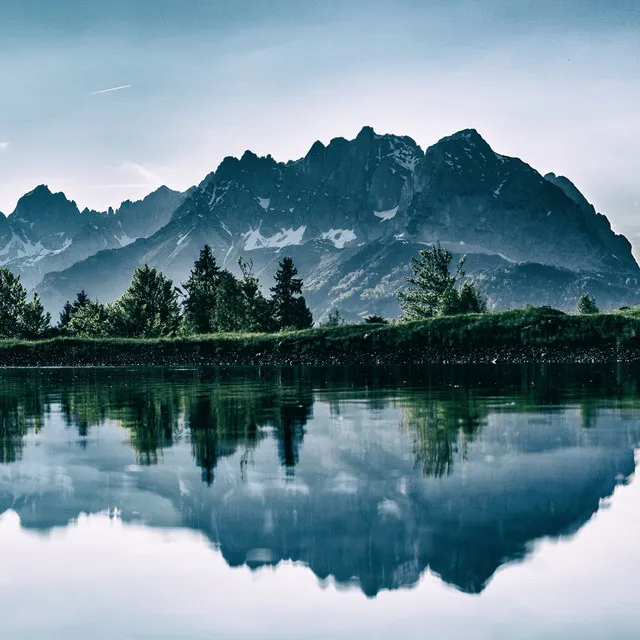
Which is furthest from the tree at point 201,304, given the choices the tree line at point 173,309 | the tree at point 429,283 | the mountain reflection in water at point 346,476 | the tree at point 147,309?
the mountain reflection in water at point 346,476

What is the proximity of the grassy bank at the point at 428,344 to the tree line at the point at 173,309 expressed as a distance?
17966 millimetres

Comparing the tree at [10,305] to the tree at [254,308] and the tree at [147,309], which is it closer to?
the tree at [147,309]

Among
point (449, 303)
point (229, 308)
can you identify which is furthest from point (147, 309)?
point (449, 303)

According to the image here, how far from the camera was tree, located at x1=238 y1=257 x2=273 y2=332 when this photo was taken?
127 m

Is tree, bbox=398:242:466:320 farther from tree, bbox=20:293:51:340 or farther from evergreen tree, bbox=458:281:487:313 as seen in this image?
tree, bbox=20:293:51:340

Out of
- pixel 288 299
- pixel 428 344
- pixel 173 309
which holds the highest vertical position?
pixel 288 299

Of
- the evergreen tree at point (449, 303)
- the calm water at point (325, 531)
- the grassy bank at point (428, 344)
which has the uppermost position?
the evergreen tree at point (449, 303)

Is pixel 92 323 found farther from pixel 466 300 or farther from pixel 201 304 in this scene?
pixel 466 300

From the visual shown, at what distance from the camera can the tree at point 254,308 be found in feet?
417

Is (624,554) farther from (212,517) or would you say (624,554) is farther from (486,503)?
(212,517)

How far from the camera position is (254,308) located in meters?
129

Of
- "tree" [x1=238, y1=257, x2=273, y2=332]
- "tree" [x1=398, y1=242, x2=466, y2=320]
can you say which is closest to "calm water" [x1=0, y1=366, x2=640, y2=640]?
"tree" [x1=238, y1=257, x2=273, y2=332]

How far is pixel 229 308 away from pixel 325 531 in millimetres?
119791

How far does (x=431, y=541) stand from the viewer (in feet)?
35.4
